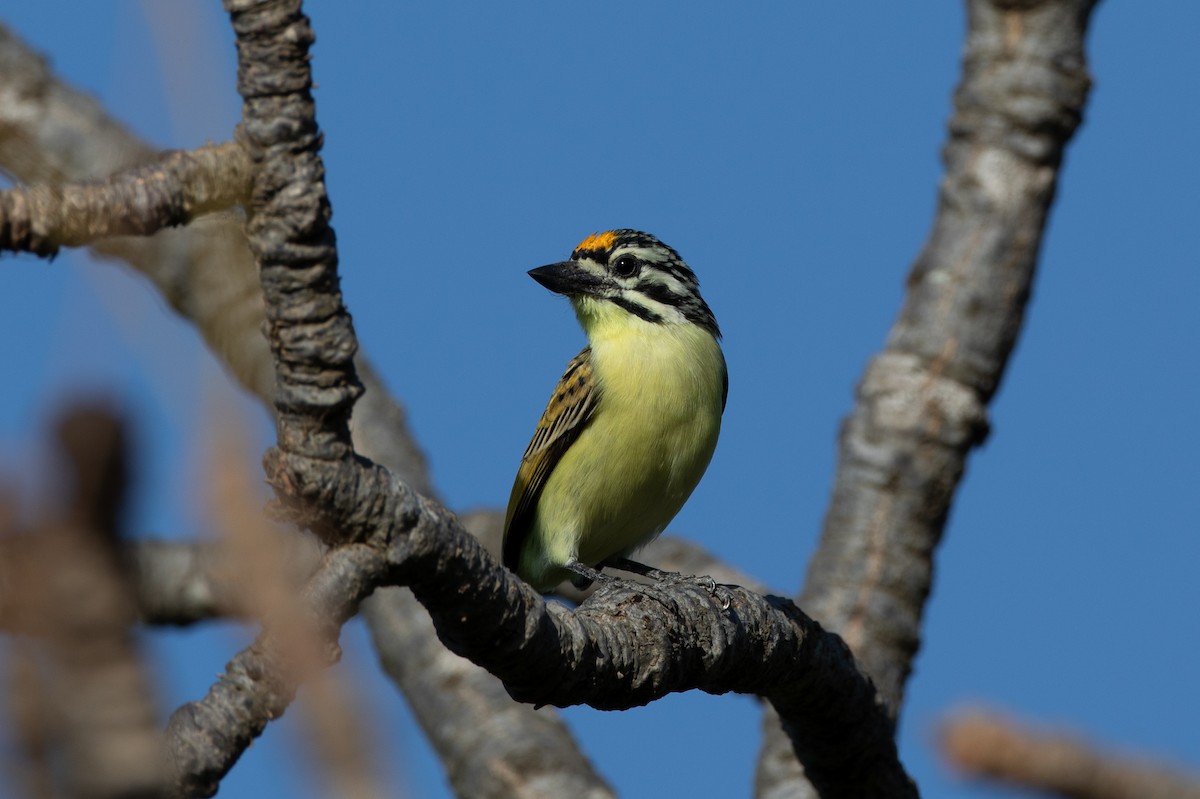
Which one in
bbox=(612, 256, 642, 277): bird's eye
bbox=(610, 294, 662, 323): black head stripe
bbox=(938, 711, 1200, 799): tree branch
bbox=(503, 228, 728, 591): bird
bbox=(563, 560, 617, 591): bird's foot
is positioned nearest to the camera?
bbox=(938, 711, 1200, 799): tree branch

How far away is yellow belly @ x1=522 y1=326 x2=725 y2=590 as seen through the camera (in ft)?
25.0

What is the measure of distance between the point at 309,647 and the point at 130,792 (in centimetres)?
17

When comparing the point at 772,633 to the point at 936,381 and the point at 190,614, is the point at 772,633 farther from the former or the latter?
the point at 190,614

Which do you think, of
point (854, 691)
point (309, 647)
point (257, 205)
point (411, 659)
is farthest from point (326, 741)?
point (411, 659)

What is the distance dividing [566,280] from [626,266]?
0.38 meters

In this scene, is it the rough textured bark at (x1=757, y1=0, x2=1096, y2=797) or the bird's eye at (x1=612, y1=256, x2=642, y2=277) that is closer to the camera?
the rough textured bark at (x1=757, y1=0, x2=1096, y2=797)

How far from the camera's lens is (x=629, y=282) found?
8.27 meters

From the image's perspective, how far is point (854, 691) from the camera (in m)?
5.89

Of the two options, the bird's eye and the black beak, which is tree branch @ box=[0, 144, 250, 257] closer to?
the black beak

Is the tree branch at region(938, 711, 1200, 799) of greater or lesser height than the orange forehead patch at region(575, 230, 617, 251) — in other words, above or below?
below

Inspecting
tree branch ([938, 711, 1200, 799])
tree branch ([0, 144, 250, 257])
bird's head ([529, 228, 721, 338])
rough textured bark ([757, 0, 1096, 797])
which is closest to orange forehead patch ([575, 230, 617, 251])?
bird's head ([529, 228, 721, 338])

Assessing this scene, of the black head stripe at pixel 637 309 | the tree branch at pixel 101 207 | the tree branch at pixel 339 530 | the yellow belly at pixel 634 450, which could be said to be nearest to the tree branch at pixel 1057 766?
the tree branch at pixel 339 530

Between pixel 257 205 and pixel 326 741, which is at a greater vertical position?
pixel 257 205

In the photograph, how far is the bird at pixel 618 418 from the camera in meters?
7.63
